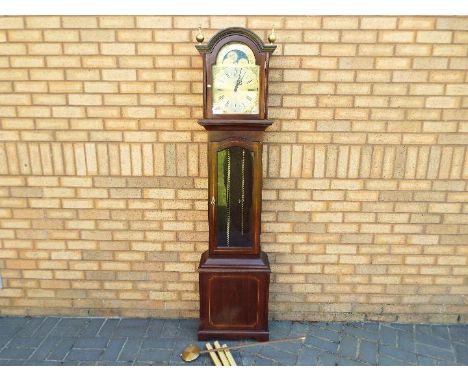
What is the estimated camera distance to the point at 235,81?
293 cm

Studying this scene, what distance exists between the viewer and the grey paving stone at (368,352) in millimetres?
3285

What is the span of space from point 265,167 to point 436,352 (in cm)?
206

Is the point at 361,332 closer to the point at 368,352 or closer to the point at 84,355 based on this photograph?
the point at 368,352

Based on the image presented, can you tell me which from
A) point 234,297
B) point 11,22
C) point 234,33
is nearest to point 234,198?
point 234,297

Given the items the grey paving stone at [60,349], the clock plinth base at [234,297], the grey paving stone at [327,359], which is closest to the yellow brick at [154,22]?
the clock plinth base at [234,297]

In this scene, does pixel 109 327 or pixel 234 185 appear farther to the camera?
pixel 109 327

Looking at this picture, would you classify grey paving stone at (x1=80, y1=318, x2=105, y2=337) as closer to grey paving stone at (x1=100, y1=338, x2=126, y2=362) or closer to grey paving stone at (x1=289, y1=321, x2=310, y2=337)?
grey paving stone at (x1=100, y1=338, x2=126, y2=362)

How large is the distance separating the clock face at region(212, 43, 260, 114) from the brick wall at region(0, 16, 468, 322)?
41 cm

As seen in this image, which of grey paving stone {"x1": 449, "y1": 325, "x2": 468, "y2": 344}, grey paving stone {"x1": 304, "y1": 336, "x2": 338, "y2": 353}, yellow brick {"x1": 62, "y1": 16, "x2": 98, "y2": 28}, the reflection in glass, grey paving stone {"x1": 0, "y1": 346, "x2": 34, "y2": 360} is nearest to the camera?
the reflection in glass

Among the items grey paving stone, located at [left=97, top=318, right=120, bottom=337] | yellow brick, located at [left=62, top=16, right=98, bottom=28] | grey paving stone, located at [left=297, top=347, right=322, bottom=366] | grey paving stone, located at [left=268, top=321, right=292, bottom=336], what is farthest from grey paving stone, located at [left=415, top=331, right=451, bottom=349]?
yellow brick, located at [left=62, top=16, right=98, bottom=28]

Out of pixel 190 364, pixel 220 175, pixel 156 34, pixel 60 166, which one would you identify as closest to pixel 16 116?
pixel 60 166

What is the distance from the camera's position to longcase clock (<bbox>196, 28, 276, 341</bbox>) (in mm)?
2891

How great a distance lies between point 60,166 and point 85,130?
0.39m

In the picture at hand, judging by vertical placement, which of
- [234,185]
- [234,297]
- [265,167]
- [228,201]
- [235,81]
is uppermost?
[235,81]
